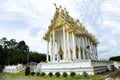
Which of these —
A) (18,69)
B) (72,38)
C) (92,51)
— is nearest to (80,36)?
(72,38)

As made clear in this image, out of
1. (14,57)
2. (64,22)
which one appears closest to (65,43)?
(64,22)

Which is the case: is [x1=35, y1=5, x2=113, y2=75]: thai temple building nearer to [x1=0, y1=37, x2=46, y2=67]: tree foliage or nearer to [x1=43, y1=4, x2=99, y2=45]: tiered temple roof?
[x1=43, y1=4, x2=99, y2=45]: tiered temple roof

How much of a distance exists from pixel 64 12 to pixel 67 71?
12300 mm

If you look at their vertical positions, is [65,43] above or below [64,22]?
below

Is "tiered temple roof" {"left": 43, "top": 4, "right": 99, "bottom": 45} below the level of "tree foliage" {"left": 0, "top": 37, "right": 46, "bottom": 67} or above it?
above

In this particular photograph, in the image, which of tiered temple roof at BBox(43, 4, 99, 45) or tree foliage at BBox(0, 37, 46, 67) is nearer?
tiered temple roof at BBox(43, 4, 99, 45)

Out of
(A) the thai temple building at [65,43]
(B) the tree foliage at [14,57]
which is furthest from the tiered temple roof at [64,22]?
(B) the tree foliage at [14,57]

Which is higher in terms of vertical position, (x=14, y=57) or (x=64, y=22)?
(x=64, y=22)

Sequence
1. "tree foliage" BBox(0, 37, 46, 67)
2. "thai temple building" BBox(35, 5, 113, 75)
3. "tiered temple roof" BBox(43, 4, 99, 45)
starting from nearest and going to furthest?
"thai temple building" BBox(35, 5, 113, 75)
"tiered temple roof" BBox(43, 4, 99, 45)
"tree foliage" BBox(0, 37, 46, 67)

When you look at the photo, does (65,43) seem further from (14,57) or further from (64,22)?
(14,57)

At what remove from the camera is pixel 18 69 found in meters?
36.2

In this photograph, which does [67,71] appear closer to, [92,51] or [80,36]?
[80,36]

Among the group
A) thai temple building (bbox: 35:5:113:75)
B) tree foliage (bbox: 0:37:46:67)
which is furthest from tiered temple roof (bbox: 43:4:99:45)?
tree foliage (bbox: 0:37:46:67)

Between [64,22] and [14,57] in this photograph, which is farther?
[14,57]
